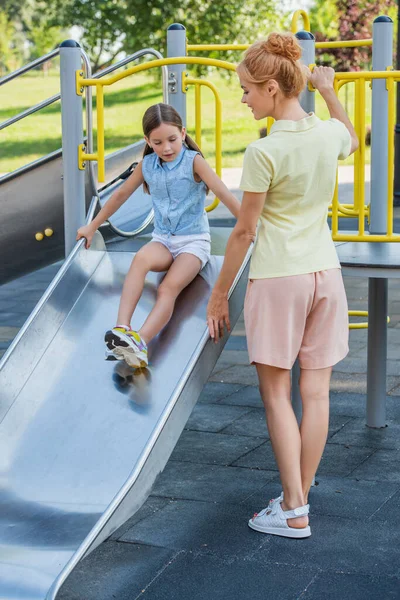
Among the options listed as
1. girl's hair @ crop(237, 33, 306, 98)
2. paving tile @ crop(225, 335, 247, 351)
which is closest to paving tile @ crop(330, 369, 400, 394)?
paving tile @ crop(225, 335, 247, 351)

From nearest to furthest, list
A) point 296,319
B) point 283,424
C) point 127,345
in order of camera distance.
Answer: point 296,319, point 283,424, point 127,345

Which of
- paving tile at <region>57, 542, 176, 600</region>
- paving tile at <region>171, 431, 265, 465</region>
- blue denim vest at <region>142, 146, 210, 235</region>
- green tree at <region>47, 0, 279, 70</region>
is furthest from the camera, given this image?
green tree at <region>47, 0, 279, 70</region>

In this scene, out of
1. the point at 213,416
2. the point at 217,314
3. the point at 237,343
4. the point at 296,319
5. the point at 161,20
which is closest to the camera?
the point at 296,319

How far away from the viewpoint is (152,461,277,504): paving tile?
4359 millimetres

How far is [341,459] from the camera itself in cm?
481

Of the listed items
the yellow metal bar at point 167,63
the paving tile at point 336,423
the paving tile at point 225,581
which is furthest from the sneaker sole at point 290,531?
the yellow metal bar at point 167,63

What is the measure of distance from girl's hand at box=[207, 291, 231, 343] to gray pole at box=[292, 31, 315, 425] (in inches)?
19.9

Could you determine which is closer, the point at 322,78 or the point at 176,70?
the point at 322,78

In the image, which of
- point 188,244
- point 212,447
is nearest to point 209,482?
point 212,447

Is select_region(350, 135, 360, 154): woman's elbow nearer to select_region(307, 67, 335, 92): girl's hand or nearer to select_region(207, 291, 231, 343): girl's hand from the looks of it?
select_region(307, 67, 335, 92): girl's hand

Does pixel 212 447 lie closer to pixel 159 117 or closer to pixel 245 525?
pixel 245 525

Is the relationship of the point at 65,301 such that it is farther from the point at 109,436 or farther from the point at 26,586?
the point at 26,586

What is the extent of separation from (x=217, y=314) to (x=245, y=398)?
203 cm

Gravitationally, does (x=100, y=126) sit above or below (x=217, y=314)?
above
